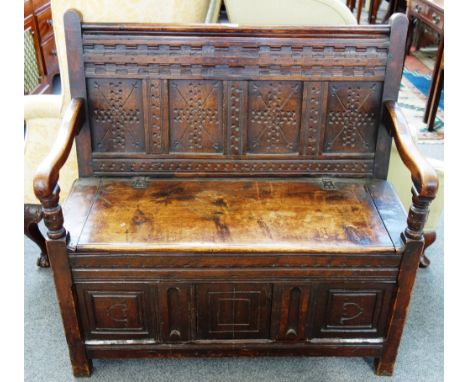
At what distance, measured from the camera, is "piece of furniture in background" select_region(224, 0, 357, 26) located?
220 centimetres

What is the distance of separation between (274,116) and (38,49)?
2.20 meters

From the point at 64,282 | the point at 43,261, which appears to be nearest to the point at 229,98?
the point at 64,282

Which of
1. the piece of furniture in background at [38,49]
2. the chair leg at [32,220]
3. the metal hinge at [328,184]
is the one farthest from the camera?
the piece of furniture in background at [38,49]

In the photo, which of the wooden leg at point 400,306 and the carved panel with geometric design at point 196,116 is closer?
the wooden leg at point 400,306

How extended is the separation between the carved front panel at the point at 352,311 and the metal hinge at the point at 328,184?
0.42 metres

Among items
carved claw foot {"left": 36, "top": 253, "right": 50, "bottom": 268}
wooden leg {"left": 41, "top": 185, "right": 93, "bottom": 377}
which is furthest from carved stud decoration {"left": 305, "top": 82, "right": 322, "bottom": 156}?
carved claw foot {"left": 36, "top": 253, "right": 50, "bottom": 268}

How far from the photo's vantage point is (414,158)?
5.66 feet

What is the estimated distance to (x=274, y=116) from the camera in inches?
81.1

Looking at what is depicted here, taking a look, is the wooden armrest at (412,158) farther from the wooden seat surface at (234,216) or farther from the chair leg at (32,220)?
the chair leg at (32,220)

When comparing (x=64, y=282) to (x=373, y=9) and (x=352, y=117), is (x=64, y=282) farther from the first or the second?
(x=373, y=9)

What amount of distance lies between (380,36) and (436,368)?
1306 millimetres

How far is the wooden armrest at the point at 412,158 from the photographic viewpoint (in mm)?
1613

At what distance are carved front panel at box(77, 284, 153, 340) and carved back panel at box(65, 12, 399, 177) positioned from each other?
1.67 ft

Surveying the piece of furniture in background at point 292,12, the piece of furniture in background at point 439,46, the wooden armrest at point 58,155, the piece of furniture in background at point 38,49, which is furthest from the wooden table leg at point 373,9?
the wooden armrest at point 58,155
